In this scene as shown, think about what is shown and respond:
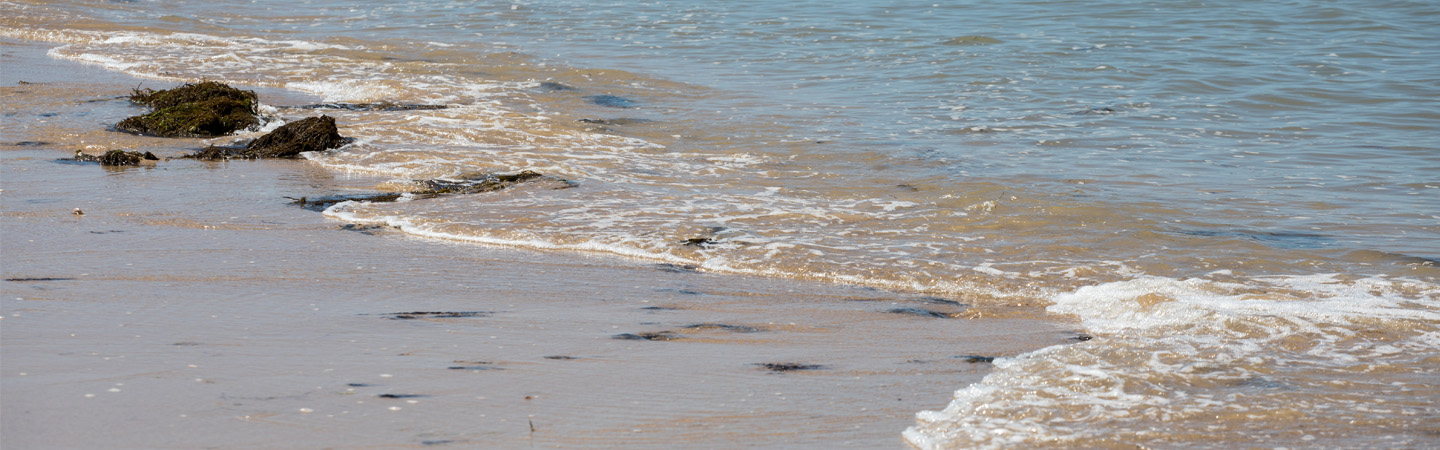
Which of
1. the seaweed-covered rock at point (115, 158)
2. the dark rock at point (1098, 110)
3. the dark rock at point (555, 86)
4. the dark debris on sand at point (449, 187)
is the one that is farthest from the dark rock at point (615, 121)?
the dark rock at point (1098, 110)

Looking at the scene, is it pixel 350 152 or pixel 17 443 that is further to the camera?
pixel 350 152

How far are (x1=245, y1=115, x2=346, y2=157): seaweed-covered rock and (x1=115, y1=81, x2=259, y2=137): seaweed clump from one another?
62cm

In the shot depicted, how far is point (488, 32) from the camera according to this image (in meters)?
17.6

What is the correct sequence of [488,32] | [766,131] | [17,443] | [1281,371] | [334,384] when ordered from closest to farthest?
[17,443] → [334,384] → [1281,371] → [766,131] → [488,32]

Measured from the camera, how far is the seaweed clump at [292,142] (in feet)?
26.5

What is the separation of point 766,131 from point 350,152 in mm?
3370

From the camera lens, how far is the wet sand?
3391 mm

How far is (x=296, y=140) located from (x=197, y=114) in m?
1.12

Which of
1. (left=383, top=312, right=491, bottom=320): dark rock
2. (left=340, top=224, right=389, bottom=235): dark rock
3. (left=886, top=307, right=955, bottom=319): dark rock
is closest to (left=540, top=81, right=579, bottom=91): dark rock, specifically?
(left=340, top=224, right=389, bottom=235): dark rock

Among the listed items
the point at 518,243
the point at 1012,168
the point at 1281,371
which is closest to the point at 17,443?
the point at 518,243

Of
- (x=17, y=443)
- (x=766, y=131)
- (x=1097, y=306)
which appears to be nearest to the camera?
(x=17, y=443)

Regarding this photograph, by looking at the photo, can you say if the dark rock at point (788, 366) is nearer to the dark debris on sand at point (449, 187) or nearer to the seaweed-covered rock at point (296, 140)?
the dark debris on sand at point (449, 187)

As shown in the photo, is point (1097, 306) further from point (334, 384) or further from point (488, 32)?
point (488, 32)

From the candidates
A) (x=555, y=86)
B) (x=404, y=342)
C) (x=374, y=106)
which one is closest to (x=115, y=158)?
(x=374, y=106)
